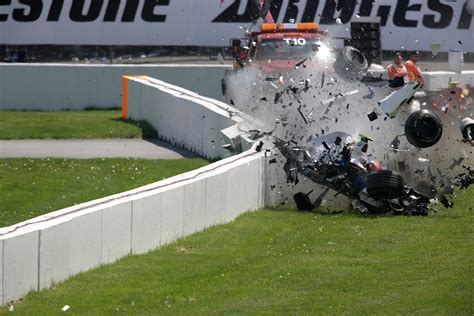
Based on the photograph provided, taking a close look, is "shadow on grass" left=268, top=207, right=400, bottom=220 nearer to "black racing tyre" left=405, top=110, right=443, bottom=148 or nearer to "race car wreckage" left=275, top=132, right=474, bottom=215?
"race car wreckage" left=275, top=132, right=474, bottom=215

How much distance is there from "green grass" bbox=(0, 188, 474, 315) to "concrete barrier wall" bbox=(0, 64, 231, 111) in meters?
16.3

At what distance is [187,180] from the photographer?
536 inches

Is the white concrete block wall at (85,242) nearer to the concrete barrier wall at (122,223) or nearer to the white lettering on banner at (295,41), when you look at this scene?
the concrete barrier wall at (122,223)

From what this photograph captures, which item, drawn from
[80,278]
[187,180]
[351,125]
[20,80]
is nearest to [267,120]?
[351,125]

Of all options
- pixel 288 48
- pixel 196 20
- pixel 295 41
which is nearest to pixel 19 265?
pixel 288 48

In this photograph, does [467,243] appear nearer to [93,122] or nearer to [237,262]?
[237,262]

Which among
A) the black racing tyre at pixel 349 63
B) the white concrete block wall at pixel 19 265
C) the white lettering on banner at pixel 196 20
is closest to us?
the white concrete block wall at pixel 19 265

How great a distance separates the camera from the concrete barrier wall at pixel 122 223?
10258 mm

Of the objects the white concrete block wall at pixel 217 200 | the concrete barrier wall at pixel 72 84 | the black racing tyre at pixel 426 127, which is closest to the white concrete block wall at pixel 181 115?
the concrete barrier wall at pixel 72 84

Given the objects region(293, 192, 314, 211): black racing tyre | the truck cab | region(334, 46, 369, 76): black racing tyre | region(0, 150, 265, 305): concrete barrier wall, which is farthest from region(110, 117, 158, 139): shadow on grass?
region(0, 150, 265, 305): concrete barrier wall

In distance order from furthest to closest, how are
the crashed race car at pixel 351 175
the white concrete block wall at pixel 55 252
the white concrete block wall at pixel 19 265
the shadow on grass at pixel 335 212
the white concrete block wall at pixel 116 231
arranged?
the shadow on grass at pixel 335 212
the crashed race car at pixel 351 175
the white concrete block wall at pixel 116 231
the white concrete block wall at pixel 55 252
the white concrete block wall at pixel 19 265

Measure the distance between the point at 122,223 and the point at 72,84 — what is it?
19.0 meters

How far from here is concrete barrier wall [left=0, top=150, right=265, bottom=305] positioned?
10258 millimetres

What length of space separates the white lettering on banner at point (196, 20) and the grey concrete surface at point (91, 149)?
1491 centimetres
